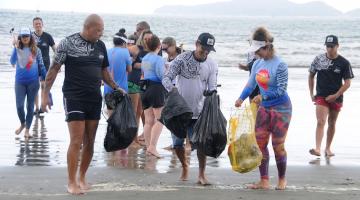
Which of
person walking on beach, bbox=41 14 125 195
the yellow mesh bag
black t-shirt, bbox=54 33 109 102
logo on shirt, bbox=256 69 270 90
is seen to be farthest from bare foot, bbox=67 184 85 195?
logo on shirt, bbox=256 69 270 90

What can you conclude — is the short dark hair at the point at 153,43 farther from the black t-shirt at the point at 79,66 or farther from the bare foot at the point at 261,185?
the bare foot at the point at 261,185

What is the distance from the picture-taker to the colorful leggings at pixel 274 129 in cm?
841

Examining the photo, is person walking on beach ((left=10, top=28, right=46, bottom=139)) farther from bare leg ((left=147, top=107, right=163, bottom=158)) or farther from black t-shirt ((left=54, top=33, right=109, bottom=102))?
black t-shirt ((left=54, top=33, right=109, bottom=102))

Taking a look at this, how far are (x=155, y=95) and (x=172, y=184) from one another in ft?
8.62

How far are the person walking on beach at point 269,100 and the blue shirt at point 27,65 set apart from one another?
458 centimetres

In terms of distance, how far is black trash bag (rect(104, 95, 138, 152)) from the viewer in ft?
27.1

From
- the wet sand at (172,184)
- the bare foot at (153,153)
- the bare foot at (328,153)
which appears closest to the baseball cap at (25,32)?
the bare foot at (153,153)

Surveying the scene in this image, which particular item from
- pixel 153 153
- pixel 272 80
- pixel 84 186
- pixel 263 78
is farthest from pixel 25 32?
pixel 272 80

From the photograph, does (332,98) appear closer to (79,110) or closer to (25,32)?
(79,110)

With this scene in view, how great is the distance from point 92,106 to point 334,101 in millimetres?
4381

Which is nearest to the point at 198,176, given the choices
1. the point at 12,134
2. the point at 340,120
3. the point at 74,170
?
the point at 74,170

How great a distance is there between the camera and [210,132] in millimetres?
8297

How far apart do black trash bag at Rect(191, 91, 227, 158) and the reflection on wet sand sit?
2.45 meters

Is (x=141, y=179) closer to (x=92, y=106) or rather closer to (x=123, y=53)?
(x=92, y=106)
